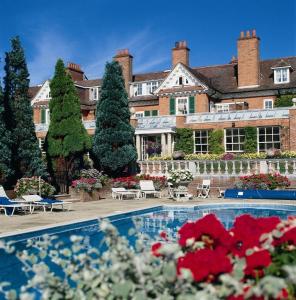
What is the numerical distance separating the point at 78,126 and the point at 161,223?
1152cm

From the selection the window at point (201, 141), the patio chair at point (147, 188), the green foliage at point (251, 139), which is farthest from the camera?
the window at point (201, 141)

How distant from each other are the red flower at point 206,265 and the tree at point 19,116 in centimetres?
2070

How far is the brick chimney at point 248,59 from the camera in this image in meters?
40.2

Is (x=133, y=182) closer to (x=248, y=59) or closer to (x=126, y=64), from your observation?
(x=248, y=59)

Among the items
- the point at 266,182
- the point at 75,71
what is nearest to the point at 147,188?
the point at 266,182

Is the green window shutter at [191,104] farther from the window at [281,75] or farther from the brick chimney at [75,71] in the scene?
the brick chimney at [75,71]

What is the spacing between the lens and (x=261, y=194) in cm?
2317

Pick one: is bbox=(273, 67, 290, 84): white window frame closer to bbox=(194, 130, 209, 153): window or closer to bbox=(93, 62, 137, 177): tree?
bbox=(194, 130, 209, 153): window

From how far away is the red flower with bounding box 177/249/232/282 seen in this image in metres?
2.99

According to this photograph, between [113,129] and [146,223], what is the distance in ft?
47.7

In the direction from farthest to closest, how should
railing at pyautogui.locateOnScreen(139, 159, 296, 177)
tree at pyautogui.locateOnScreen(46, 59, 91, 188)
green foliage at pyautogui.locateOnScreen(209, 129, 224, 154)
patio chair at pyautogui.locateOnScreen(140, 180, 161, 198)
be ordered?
green foliage at pyautogui.locateOnScreen(209, 129, 224, 154)
railing at pyautogui.locateOnScreen(139, 159, 296, 177)
patio chair at pyautogui.locateOnScreen(140, 180, 161, 198)
tree at pyautogui.locateOnScreen(46, 59, 91, 188)

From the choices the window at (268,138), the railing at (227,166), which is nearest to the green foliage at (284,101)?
the window at (268,138)

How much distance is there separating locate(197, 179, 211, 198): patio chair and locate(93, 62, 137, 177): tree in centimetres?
531

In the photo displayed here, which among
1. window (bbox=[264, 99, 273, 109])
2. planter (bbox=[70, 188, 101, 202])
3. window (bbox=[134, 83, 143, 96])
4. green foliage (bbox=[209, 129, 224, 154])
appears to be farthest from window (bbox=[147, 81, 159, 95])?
planter (bbox=[70, 188, 101, 202])
